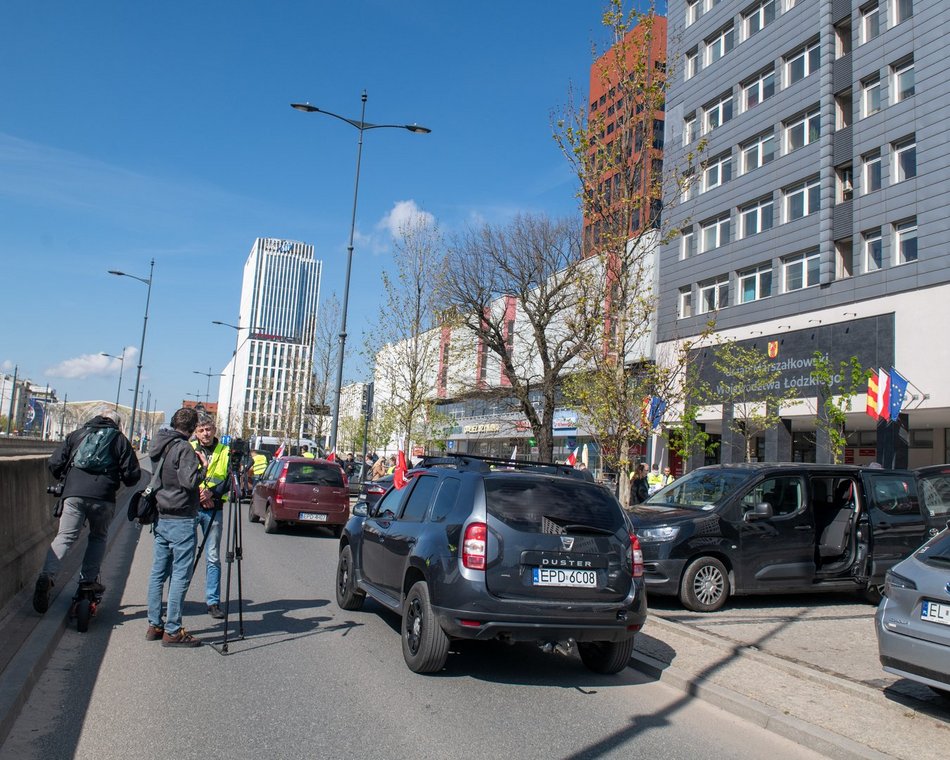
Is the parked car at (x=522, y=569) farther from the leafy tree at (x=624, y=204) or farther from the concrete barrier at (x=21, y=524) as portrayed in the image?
the leafy tree at (x=624, y=204)

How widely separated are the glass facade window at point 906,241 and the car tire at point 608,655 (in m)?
24.9

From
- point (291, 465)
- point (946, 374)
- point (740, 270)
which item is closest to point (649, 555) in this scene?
point (291, 465)

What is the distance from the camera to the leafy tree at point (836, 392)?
25.3 meters

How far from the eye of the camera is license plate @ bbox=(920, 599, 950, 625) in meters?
5.57

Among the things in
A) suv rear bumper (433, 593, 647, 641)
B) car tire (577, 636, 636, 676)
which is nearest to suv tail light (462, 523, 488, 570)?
suv rear bumper (433, 593, 647, 641)

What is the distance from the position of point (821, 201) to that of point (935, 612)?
2854 cm

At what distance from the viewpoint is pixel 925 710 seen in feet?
19.6

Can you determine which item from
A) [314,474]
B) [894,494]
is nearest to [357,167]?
[314,474]

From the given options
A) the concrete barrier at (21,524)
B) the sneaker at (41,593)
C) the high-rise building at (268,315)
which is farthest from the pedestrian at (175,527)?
the high-rise building at (268,315)

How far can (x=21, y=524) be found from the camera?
8.43 meters

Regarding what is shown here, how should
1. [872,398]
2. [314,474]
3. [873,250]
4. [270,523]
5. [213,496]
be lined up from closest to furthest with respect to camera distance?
[213,496] < [270,523] < [314,474] < [872,398] < [873,250]

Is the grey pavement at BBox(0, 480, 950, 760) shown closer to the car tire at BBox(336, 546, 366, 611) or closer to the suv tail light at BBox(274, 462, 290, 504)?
the car tire at BBox(336, 546, 366, 611)

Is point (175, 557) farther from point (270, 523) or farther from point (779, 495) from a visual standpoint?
point (270, 523)

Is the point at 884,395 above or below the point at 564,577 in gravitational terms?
above
